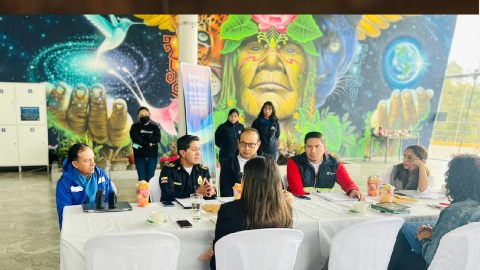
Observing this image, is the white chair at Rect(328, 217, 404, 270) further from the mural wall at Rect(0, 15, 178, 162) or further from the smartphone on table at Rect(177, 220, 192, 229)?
the mural wall at Rect(0, 15, 178, 162)

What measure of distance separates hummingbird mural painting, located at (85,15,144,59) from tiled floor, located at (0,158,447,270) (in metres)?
2.86

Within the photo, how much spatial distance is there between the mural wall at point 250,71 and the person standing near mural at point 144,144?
2569 mm

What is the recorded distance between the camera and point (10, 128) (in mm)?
7746

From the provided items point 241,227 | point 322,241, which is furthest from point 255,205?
point 322,241

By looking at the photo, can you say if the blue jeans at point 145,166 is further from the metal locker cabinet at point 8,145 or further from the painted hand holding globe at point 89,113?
the metal locker cabinet at point 8,145

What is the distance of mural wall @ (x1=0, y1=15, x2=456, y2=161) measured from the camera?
8102 mm

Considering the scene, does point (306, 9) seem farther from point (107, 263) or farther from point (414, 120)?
point (414, 120)

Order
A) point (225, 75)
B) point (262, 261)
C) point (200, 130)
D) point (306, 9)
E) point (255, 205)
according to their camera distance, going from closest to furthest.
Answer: point (306, 9) < point (262, 261) < point (255, 205) < point (200, 130) < point (225, 75)

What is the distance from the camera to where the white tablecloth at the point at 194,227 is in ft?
6.57

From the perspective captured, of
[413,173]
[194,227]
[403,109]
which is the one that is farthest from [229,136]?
[403,109]

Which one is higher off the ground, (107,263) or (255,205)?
(255,205)

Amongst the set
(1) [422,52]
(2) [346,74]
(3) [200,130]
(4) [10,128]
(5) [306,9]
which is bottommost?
(4) [10,128]

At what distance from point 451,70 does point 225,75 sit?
21.3ft

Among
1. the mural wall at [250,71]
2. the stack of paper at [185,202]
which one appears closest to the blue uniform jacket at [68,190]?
the stack of paper at [185,202]
